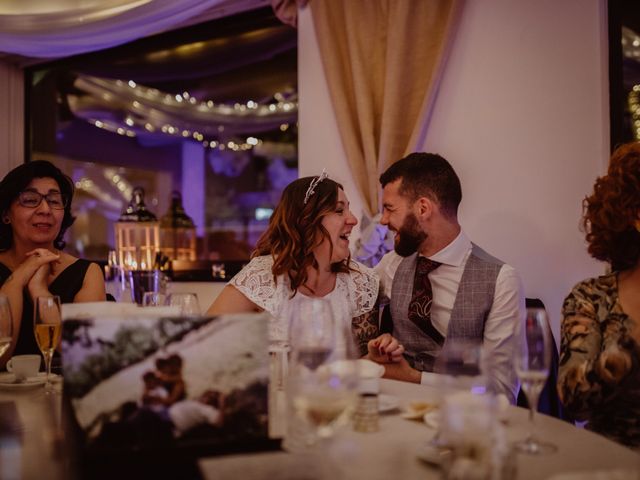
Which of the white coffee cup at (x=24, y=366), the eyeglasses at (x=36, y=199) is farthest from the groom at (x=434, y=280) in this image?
the eyeglasses at (x=36, y=199)

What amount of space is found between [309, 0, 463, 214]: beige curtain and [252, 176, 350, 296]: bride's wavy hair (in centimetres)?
110

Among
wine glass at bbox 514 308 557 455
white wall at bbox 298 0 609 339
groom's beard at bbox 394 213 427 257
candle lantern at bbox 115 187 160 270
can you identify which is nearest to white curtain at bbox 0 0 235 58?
candle lantern at bbox 115 187 160 270

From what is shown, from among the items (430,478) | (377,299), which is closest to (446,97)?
(377,299)

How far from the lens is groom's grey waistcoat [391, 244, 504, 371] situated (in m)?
2.30

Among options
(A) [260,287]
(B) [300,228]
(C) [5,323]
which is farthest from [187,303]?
(B) [300,228]

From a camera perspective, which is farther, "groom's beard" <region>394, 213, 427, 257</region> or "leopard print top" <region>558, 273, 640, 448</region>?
"groom's beard" <region>394, 213, 427, 257</region>

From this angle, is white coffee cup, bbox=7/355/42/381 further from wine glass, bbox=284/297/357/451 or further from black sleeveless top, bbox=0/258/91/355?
wine glass, bbox=284/297/357/451

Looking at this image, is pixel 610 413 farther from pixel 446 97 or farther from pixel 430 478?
pixel 446 97

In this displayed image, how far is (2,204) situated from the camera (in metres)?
2.53

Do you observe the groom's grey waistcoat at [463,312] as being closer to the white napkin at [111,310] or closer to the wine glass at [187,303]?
the wine glass at [187,303]

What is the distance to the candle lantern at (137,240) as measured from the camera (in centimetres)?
436

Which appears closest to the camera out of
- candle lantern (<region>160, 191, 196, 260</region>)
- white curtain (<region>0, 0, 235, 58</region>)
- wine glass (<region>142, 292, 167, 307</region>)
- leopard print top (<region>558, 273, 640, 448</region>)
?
leopard print top (<region>558, 273, 640, 448</region>)

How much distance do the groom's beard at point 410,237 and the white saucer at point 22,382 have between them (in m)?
1.47

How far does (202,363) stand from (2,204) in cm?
195
